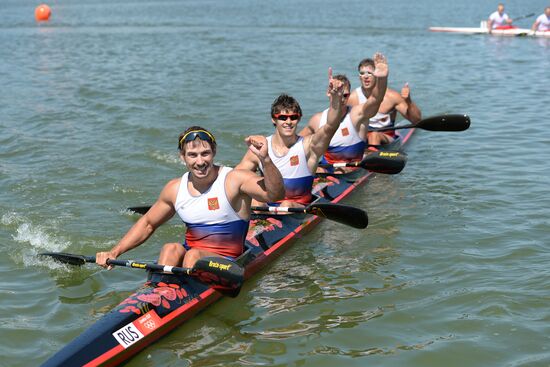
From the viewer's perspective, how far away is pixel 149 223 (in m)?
6.91

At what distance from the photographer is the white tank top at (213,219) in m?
6.60

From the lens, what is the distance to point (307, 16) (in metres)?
40.6

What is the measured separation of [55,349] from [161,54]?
824 inches

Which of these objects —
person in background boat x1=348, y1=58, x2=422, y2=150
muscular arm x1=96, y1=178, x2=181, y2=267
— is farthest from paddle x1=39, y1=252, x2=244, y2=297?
person in background boat x1=348, y1=58, x2=422, y2=150

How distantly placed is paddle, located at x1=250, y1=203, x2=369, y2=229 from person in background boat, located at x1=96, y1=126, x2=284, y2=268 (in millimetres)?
1155

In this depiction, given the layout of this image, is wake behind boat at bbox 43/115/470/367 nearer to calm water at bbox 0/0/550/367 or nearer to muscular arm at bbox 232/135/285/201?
calm water at bbox 0/0/550/367

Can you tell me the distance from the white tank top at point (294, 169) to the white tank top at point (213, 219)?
5.60 ft

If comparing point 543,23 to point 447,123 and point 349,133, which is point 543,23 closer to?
point 447,123

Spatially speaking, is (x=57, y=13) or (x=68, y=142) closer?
(x=68, y=142)

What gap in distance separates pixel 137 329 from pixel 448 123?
7.49 m

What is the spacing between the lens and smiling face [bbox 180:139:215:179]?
20.7ft

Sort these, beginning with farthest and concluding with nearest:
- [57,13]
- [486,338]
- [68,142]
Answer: [57,13] < [68,142] < [486,338]

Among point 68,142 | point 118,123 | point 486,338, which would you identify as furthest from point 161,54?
point 486,338

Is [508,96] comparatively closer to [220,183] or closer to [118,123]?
[118,123]
